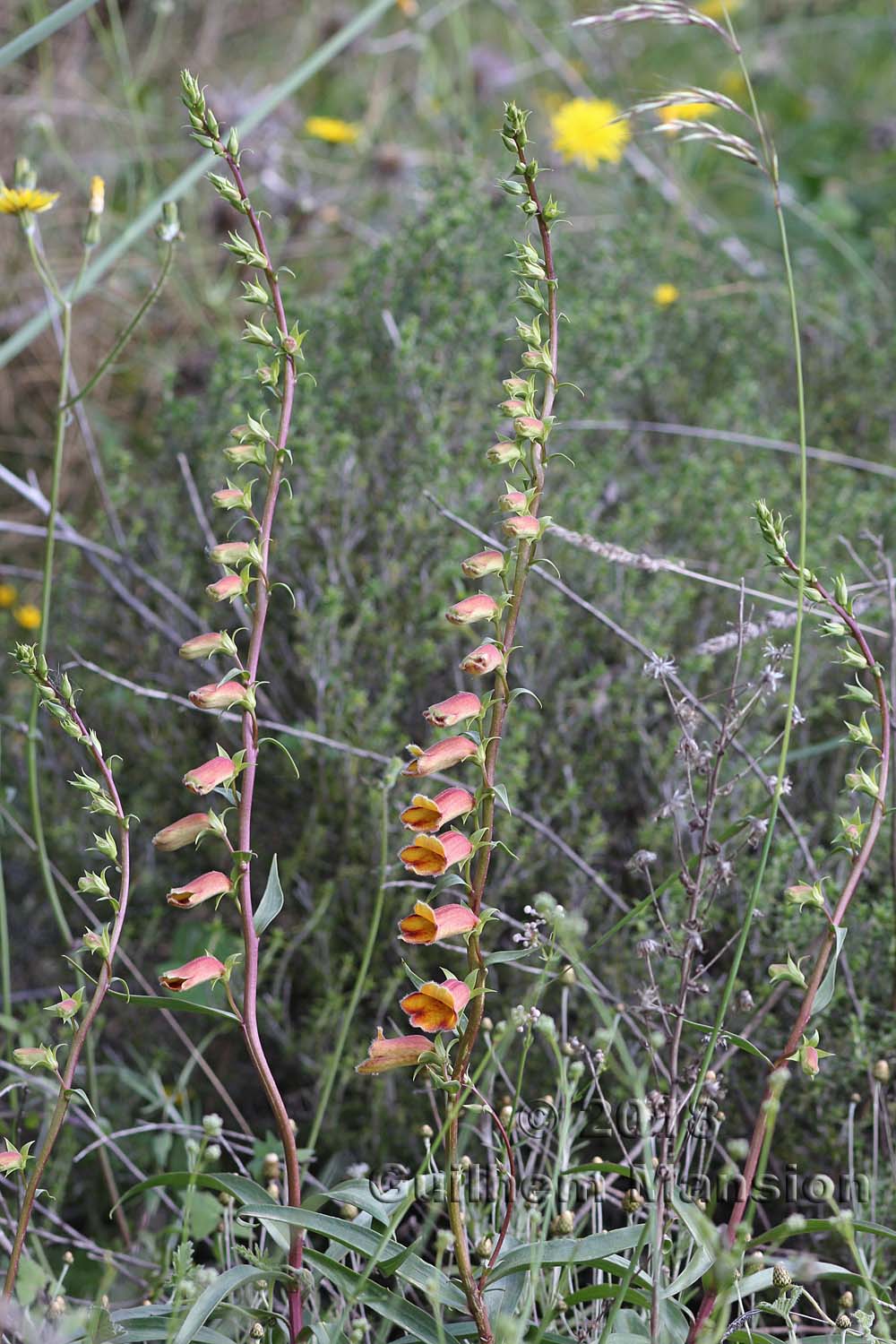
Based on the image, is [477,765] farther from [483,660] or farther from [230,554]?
[230,554]

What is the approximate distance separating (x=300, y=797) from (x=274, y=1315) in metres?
1.00

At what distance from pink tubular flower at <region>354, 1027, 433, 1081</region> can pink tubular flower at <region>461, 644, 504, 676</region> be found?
0.91 ft

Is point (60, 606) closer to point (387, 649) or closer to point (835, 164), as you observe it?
point (387, 649)

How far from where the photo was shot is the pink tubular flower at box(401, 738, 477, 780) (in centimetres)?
91

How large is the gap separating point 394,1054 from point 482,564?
1.20ft

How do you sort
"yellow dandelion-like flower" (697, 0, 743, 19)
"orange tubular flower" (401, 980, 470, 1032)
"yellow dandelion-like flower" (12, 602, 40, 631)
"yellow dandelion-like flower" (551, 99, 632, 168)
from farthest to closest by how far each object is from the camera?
"yellow dandelion-like flower" (697, 0, 743, 19) → "yellow dandelion-like flower" (551, 99, 632, 168) → "yellow dandelion-like flower" (12, 602, 40, 631) → "orange tubular flower" (401, 980, 470, 1032)

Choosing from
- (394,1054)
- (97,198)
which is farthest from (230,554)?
(97,198)

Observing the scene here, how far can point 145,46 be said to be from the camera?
454 cm

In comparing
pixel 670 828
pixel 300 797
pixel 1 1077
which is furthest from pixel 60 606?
pixel 670 828

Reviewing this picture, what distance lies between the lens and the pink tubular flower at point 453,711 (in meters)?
0.91

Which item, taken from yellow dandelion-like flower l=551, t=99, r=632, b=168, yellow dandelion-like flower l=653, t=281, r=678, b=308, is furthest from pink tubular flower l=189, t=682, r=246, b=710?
yellow dandelion-like flower l=551, t=99, r=632, b=168

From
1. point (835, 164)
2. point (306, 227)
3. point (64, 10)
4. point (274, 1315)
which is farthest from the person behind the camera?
point (835, 164)

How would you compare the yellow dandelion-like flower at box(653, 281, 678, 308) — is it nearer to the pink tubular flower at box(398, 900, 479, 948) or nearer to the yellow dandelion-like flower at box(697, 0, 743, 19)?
the yellow dandelion-like flower at box(697, 0, 743, 19)

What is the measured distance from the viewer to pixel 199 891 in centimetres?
93
